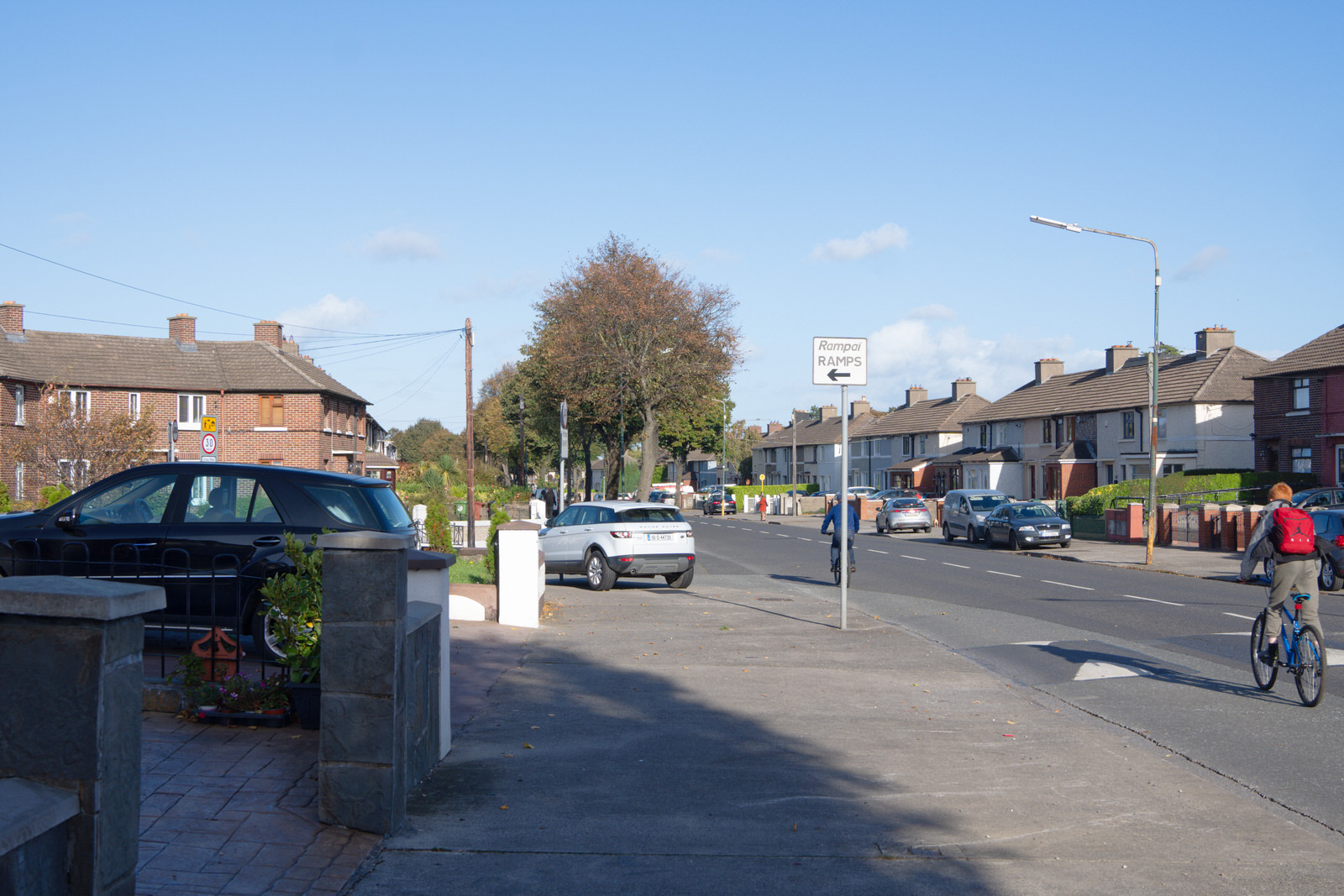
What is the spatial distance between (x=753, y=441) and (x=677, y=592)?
128m

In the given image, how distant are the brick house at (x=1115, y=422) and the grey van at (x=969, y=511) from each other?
16470mm

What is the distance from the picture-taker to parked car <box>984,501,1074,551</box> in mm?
33156

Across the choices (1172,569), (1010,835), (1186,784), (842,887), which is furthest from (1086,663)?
(1172,569)

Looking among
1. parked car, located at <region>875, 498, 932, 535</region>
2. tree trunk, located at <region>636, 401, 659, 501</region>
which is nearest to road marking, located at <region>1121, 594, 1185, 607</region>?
parked car, located at <region>875, 498, 932, 535</region>

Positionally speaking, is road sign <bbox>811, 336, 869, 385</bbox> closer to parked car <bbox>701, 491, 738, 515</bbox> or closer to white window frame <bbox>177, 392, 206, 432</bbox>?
white window frame <bbox>177, 392, 206, 432</bbox>

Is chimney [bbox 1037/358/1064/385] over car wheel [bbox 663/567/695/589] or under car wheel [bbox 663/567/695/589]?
over

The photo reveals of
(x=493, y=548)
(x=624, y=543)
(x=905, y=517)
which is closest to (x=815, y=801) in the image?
(x=493, y=548)

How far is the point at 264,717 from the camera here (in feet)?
22.1

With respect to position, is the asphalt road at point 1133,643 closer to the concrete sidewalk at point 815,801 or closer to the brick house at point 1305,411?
the concrete sidewalk at point 815,801

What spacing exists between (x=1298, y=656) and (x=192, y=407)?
154 feet

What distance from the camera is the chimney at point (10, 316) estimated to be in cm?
4672

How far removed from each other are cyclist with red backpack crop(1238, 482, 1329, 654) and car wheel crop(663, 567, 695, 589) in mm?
11076

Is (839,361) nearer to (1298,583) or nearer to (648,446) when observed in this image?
(1298,583)

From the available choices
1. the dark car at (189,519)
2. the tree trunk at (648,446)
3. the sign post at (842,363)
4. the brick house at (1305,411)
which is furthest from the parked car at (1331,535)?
the tree trunk at (648,446)
